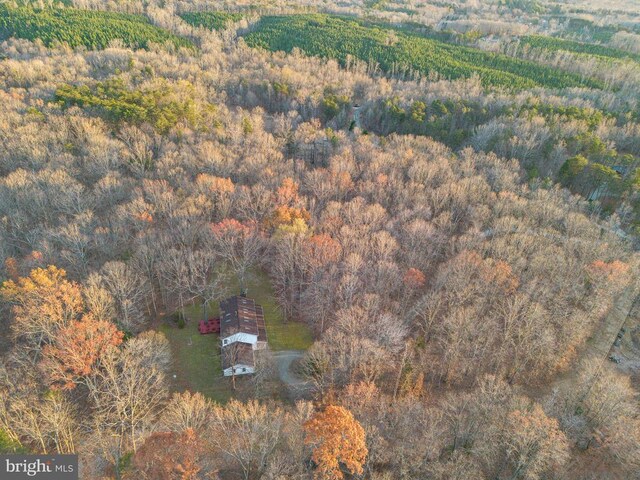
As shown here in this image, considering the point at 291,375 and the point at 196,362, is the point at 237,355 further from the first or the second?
the point at 291,375

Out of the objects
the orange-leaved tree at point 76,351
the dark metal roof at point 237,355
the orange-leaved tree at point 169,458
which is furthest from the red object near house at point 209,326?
the orange-leaved tree at point 169,458

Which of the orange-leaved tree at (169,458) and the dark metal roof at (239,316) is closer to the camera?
the orange-leaved tree at (169,458)

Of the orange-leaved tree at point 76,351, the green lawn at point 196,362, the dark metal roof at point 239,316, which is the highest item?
the orange-leaved tree at point 76,351

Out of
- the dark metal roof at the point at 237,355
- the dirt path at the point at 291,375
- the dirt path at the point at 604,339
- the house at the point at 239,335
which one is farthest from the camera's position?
the dirt path at the point at 604,339

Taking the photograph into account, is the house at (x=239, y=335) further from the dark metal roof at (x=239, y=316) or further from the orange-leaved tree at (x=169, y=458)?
the orange-leaved tree at (x=169, y=458)

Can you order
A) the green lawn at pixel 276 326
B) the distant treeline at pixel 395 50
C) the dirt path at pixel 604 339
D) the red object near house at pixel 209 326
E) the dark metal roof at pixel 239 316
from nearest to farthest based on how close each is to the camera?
the dirt path at pixel 604 339 → the dark metal roof at pixel 239 316 → the green lawn at pixel 276 326 → the red object near house at pixel 209 326 → the distant treeline at pixel 395 50

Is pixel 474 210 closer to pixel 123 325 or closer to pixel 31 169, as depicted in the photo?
pixel 123 325

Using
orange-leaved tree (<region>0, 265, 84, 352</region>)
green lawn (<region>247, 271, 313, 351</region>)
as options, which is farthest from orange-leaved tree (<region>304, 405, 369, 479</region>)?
orange-leaved tree (<region>0, 265, 84, 352</region>)

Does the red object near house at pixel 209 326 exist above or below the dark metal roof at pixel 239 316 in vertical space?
below
